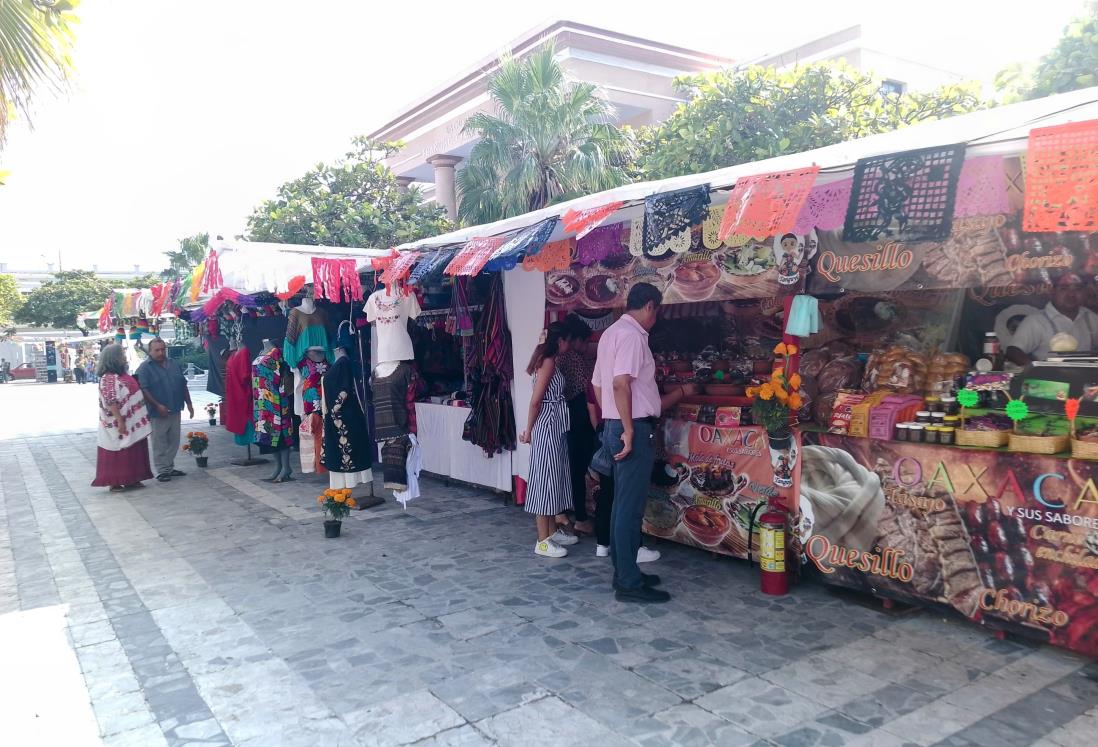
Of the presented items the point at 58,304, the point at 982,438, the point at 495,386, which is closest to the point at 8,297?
the point at 58,304

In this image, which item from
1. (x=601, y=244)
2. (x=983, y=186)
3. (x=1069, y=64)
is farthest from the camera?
(x=1069, y=64)

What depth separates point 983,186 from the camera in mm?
3152

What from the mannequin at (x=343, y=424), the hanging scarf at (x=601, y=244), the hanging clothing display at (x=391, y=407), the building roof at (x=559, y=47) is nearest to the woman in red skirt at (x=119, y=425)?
the mannequin at (x=343, y=424)

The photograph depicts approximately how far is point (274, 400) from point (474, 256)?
4.19m

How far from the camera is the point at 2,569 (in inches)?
215

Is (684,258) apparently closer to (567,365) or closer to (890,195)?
(567,365)

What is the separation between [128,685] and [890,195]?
412 cm

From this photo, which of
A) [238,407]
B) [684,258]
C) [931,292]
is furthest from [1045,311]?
[238,407]

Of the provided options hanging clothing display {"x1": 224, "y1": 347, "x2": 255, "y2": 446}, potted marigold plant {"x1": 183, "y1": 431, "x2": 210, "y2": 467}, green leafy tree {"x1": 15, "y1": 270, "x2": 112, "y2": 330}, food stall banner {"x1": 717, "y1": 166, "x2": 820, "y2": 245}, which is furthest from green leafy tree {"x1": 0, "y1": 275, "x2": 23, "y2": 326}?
food stall banner {"x1": 717, "y1": 166, "x2": 820, "y2": 245}

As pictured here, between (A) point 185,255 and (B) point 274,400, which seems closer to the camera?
(B) point 274,400

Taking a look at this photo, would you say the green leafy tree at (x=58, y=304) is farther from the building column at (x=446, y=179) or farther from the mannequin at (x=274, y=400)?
the mannequin at (x=274, y=400)

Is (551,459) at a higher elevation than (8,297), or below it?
below

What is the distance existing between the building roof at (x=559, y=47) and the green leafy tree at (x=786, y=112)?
25.7 feet

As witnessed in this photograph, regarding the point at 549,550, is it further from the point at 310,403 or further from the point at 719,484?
the point at 310,403
